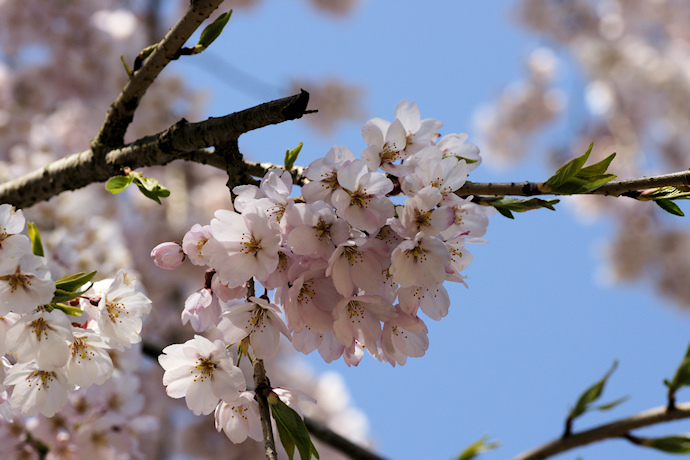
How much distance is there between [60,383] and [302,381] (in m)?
5.02

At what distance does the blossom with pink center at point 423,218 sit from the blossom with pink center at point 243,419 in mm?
258

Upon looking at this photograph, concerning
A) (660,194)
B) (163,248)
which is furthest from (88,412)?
(660,194)

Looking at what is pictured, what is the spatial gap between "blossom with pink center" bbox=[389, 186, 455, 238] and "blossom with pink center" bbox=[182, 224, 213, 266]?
8.4 inches

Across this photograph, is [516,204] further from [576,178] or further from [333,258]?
[333,258]

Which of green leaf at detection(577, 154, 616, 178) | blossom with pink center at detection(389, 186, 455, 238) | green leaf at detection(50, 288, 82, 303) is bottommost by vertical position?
green leaf at detection(50, 288, 82, 303)

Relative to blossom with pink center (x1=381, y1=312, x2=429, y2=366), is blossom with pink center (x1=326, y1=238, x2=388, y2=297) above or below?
above

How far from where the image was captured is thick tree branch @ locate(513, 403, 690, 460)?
3.76 ft

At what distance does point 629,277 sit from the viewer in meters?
6.55

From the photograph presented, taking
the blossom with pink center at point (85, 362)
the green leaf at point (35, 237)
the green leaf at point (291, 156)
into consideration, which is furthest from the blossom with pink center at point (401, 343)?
the green leaf at point (35, 237)

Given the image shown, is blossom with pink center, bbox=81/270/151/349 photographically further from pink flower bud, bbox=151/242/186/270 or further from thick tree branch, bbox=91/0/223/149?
thick tree branch, bbox=91/0/223/149

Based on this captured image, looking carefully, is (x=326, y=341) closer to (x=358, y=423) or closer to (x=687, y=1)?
(x=358, y=423)

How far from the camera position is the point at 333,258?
22.5 inches

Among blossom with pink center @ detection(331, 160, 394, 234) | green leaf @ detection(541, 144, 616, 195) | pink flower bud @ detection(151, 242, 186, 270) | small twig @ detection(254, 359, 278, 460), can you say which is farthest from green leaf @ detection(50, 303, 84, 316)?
green leaf @ detection(541, 144, 616, 195)

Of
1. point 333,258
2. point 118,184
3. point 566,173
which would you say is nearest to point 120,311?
point 118,184
